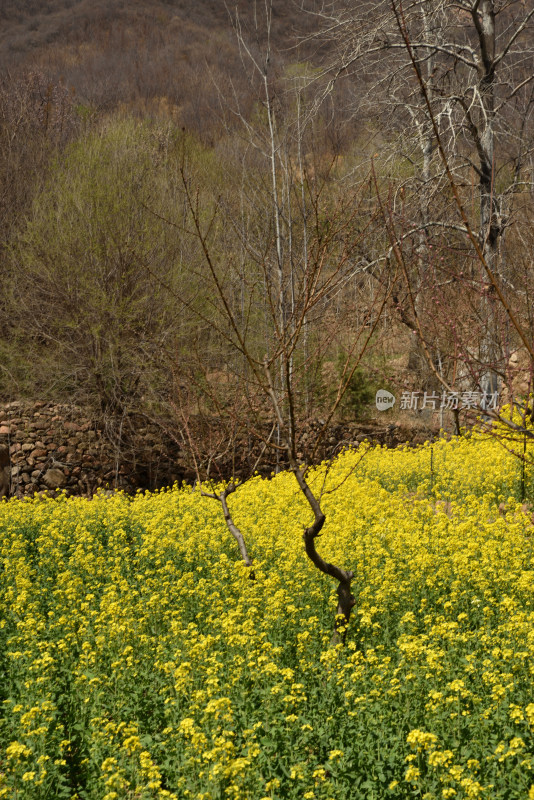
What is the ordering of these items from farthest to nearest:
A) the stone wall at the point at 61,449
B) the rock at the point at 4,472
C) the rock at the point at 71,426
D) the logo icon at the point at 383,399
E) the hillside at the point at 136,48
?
1. the hillside at the point at 136,48
2. the rock at the point at 71,426
3. the stone wall at the point at 61,449
4. the rock at the point at 4,472
5. the logo icon at the point at 383,399

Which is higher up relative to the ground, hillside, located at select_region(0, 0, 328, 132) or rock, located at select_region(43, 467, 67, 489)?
hillside, located at select_region(0, 0, 328, 132)

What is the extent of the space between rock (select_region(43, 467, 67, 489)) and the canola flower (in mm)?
5996

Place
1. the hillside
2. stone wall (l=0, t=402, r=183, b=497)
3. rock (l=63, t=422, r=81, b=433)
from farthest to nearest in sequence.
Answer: the hillside → rock (l=63, t=422, r=81, b=433) → stone wall (l=0, t=402, r=183, b=497)

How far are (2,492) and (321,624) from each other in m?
9.18

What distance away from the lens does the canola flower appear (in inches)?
145

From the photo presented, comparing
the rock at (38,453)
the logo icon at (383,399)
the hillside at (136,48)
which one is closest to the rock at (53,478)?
the rock at (38,453)

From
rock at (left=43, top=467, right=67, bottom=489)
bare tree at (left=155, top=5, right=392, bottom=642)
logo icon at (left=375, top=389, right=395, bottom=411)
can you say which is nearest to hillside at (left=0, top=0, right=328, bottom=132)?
bare tree at (left=155, top=5, right=392, bottom=642)

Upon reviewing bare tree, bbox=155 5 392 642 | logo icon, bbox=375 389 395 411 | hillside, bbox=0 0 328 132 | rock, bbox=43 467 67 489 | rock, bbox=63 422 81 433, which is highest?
hillside, bbox=0 0 328 132

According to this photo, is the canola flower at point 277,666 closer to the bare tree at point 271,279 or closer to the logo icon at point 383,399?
the bare tree at point 271,279

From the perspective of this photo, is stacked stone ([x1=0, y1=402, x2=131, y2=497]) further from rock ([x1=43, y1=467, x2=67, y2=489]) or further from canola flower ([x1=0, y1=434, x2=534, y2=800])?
canola flower ([x1=0, y1=434, x2=534, y2=800])

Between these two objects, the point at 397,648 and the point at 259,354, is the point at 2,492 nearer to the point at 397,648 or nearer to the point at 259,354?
the point at 259,354

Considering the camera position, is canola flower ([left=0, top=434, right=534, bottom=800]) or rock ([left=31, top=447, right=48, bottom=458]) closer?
canola flower ([left=0, top=434, right=534, bottom=800])

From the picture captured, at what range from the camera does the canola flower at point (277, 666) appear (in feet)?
12.1

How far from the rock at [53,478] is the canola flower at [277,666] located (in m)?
6.00
